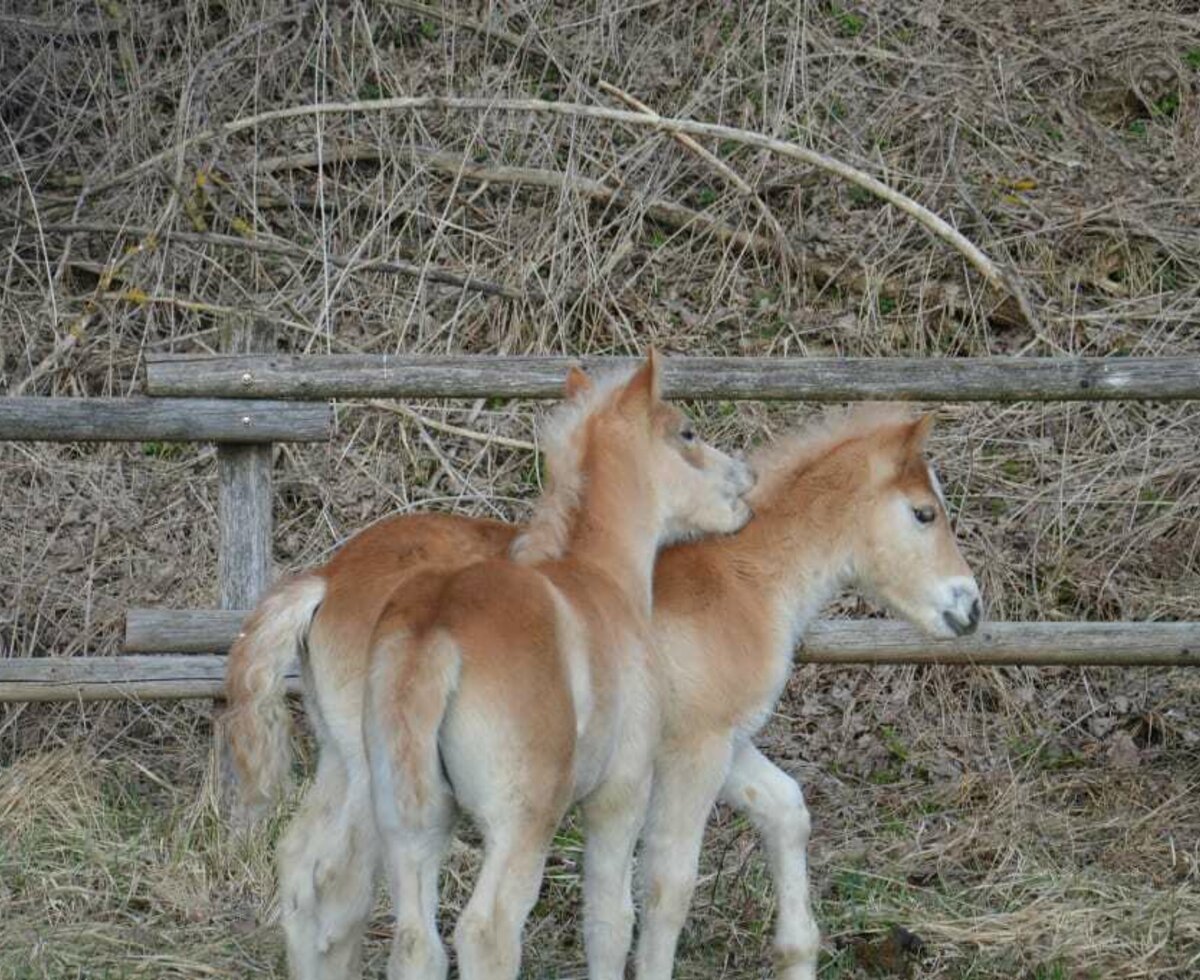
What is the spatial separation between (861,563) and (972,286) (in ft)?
14.1

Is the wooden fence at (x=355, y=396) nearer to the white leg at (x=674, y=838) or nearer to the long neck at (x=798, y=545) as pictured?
the long neck at (x=798, y=545)

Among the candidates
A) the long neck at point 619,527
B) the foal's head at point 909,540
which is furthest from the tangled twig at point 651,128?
the long neck at point 619,527

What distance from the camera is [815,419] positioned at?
237 inches

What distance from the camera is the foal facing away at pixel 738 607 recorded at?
4820mm

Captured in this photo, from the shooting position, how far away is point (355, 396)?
6461 mm

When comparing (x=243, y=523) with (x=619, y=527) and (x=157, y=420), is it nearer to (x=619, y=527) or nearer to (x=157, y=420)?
(x=157, y=420)

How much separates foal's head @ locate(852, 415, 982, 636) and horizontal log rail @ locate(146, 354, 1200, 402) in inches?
Result: 30.1

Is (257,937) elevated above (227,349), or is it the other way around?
(227,349)

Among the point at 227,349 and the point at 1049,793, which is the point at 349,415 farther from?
the point at 1049,793

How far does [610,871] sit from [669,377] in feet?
6.41

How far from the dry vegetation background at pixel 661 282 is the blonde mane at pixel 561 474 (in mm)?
1948

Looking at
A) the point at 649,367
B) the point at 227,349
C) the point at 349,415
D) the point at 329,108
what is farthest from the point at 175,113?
the point at 649,367

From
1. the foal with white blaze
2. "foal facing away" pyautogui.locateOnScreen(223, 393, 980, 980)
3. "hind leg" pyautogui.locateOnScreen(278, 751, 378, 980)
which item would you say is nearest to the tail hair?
"foal facing away" pyautogui.locateOnScreen(223, 393, 980, 980)

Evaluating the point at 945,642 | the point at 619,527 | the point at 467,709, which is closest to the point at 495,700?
the point at 467,709
